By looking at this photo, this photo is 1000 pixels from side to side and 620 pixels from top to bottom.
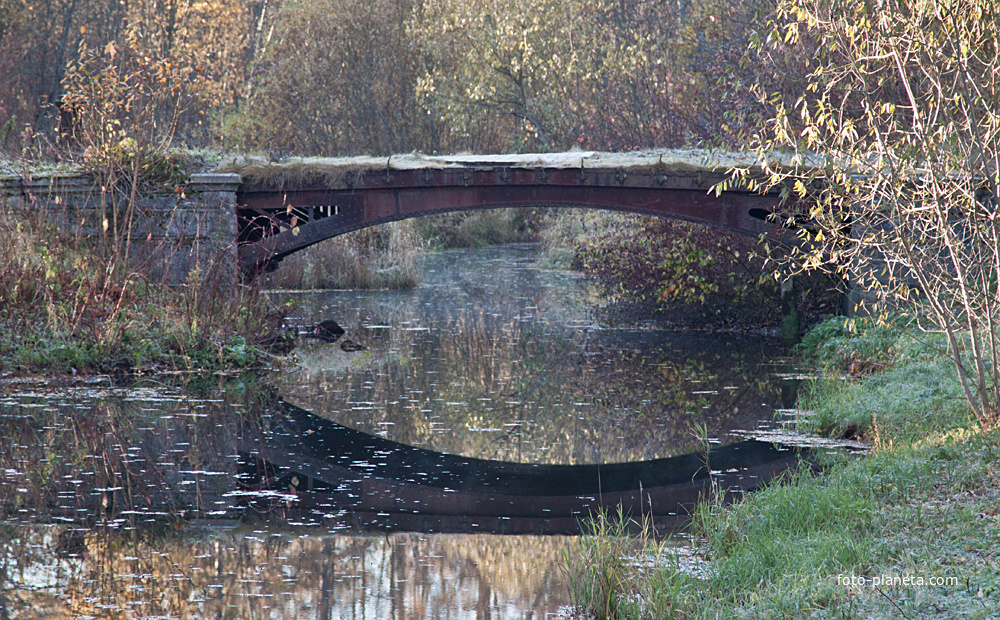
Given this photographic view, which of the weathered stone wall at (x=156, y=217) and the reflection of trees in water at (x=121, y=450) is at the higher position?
the weathered stone wall at (x=156, y=217)

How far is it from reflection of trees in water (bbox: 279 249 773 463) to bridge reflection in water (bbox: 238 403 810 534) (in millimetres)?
408

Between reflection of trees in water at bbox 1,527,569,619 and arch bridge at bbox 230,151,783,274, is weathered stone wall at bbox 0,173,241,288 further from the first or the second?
reflection of trees in water at bbox 1,527,569,619

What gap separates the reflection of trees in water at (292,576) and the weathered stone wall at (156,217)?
251 inches

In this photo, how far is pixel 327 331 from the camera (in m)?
15.1

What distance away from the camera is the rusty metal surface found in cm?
1330

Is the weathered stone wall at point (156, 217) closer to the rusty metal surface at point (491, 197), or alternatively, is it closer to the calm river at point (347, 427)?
the rusty metal surface at point (491, 197)

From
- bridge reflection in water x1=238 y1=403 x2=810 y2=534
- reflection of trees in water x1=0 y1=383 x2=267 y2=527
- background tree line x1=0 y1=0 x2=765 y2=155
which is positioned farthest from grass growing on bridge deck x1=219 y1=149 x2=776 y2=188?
background tree line x1=0 y1=0 x2=765 y2=155

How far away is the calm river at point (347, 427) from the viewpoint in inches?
213

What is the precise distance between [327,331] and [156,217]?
9.70 feet

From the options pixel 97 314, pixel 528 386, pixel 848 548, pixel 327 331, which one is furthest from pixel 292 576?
pixel 327 331

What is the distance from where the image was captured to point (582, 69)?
25.1 metres

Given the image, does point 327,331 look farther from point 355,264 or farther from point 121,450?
point 121,450

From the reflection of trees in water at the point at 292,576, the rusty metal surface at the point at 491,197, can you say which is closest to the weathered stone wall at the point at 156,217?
the rusty metal surface at the point at 491,197

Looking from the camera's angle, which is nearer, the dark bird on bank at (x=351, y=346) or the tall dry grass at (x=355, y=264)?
the dark bird on bank at (x=351, y=346)
